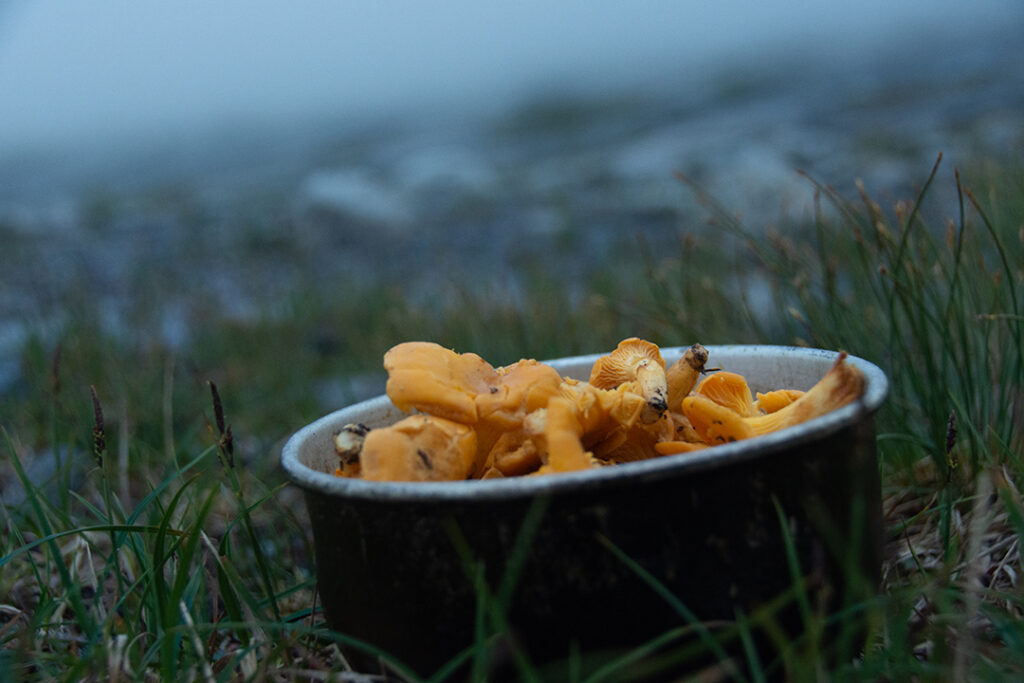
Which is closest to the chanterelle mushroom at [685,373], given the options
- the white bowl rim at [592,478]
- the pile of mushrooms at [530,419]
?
the pile of mushrooms at [530,419]

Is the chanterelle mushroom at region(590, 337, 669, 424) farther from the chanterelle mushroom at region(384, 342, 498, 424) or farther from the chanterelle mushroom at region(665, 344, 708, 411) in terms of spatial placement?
the chanterelle mushroom at region(384, 342, 498, 424)

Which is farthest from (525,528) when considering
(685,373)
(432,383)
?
(685,373)

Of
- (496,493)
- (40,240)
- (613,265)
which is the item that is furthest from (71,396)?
(40,240)

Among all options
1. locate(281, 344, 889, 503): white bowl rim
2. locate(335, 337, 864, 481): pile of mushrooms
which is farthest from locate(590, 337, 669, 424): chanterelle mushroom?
locate(281, 344, 889, 503): white bowl rim

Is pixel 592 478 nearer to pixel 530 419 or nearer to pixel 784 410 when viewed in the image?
pixel 530 419

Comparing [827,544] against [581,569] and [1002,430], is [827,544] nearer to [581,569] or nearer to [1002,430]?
[581,569]

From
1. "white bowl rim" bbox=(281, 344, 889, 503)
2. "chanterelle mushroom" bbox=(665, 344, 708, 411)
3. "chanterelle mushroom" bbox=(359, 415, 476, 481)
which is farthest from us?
"chanterelle mushroom" bbox=(665, 344, 708, 411)

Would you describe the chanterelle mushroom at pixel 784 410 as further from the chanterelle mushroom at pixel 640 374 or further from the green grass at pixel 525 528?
the green grass at pixel 525 528
